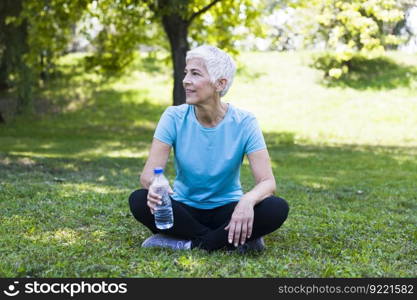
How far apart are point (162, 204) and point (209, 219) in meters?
0.57

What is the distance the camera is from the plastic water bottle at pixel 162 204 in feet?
14.9

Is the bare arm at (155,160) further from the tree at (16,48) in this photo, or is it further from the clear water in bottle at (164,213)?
the tree at (16,48)

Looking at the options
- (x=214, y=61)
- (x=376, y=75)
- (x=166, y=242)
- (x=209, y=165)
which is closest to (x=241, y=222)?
(x=209, y=165)

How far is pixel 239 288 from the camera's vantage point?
3.84 m

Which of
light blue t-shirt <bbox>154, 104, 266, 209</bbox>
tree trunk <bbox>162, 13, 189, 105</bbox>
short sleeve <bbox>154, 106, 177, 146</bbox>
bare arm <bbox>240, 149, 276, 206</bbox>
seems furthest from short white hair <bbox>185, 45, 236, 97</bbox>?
tree trunk <bbox>162, 13, 189, 105</bbox>

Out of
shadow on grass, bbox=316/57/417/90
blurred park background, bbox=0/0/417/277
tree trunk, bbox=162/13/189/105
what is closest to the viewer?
blurred park background, bbox=0/0/417/277

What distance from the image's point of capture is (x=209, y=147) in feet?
16.0

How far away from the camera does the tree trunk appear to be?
17.3m

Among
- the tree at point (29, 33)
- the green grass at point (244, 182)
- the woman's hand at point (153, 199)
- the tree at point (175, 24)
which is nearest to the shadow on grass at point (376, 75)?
the green grass at point (244, 182)

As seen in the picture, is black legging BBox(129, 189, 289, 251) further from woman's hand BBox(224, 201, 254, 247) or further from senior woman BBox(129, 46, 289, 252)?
woman's hand BBox(224, 201, 254, 247)

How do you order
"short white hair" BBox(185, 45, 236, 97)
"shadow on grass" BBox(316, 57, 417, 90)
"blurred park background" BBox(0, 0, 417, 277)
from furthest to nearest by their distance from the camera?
"shadow on grass" BBox(316, 57, 417, 90), "blurred park background" BBox(0, 0, 417, 277), "short white hair" BBox(185, 45, 236, 97)

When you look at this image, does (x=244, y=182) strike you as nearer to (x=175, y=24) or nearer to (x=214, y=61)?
(x=214, y=61)

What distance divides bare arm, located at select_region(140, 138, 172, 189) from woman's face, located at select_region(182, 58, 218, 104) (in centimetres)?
44

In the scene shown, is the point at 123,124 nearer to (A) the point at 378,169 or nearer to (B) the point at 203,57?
(A) the point at 378,169
